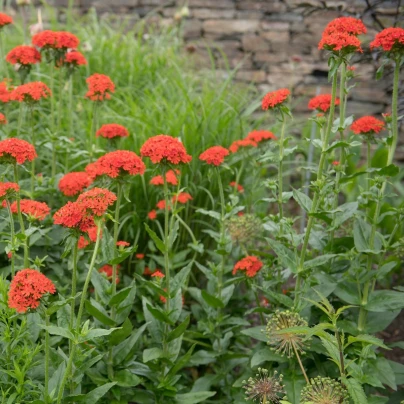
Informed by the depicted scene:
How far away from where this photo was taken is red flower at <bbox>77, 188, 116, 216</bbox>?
1919mm

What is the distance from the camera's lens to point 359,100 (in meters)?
5.96

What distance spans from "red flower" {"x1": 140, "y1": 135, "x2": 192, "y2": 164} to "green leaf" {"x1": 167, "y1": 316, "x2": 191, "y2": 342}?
23.9 inches

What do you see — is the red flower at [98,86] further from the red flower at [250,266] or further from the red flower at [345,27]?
the red flower at [345,27]

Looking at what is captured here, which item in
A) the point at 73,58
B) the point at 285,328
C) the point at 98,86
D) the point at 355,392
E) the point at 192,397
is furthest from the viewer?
the point at 73,58

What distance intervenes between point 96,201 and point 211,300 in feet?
2.93

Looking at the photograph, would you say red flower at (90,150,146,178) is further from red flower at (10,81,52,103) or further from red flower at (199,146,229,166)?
red flower at (10,81,52,103)

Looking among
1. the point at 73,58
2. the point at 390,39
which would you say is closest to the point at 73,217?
the point at 390,39

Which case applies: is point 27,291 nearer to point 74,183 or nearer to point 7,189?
point 7,189

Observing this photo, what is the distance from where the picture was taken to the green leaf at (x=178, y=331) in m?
2.43

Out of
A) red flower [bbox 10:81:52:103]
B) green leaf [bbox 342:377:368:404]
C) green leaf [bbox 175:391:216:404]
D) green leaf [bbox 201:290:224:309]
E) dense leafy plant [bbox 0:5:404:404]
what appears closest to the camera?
green leaf [bbox 342:377:368:404]

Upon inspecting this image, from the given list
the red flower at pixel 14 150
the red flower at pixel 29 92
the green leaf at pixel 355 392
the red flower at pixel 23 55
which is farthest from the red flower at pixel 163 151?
the red flower at pixel 23 55

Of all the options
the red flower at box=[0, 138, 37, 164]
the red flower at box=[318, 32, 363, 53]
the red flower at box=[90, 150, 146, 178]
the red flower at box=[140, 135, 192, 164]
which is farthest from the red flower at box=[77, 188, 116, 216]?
the red flower at box=[318, 32, 363, 53]

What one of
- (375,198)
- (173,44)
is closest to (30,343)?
(375,198)

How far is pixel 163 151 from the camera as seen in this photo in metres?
2.20
